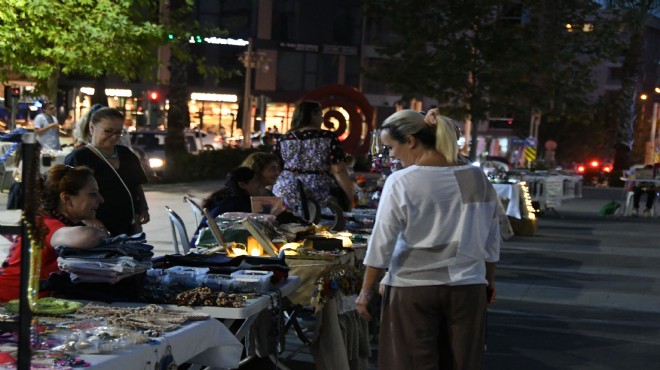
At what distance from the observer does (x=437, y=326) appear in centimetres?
521

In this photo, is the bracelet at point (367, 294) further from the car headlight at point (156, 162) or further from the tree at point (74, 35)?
the car headlight at point (156, 162)

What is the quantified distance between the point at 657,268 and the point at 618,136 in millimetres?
48173

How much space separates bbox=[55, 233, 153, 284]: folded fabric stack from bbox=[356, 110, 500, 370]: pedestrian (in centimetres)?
107

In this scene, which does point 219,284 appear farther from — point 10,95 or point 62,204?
point 10,95

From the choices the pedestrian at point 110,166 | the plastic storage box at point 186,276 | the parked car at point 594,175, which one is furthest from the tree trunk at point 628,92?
the plastic storage box at point 186,276

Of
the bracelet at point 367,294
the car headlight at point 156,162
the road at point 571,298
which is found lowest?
the car headlight at point 156,162

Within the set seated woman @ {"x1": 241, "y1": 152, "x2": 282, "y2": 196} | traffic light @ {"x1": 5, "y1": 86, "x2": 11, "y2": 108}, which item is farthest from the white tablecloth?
traffic light @ {"x1": 5, "y1": 86, "x2": 11, "y2": 108}

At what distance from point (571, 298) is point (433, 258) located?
24.7 ft

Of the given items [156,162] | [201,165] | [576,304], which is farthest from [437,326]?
[156,162]

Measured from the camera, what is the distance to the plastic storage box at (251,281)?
224 inches

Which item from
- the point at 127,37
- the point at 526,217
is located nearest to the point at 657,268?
the point at 526,217

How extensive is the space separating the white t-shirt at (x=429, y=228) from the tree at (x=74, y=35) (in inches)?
619

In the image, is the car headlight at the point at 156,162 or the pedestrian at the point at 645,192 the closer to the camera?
the pedestrian at the point at 645,192

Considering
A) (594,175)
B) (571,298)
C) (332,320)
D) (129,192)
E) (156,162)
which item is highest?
(129,192)
